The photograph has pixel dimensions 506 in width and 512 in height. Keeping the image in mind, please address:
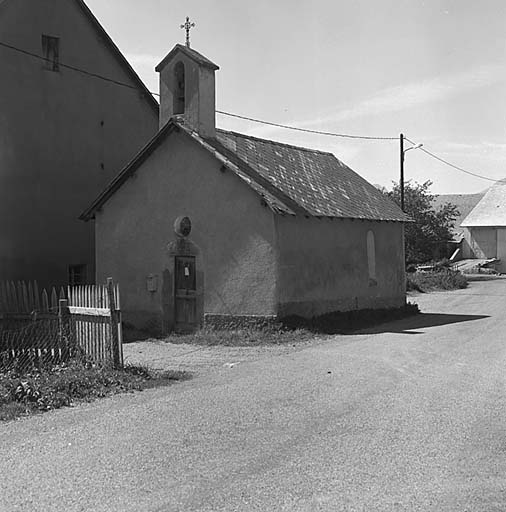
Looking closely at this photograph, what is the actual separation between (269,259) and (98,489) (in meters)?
12.4

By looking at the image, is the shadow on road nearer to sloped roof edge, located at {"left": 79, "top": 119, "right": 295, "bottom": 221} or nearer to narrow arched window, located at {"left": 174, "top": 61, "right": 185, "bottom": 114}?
sloped roof edge, located at {"left": 79, "top": 119, "right": 295, "bottom": 221}

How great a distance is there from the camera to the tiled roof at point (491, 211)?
6169cm

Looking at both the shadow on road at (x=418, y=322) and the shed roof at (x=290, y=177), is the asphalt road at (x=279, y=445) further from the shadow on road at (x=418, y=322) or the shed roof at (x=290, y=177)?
the shed roof at (x=290, y=177)

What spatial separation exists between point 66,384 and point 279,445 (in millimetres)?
4093

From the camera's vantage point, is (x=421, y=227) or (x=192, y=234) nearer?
(x=192, y=234)

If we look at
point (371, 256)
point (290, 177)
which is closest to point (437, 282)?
point (371, 256)

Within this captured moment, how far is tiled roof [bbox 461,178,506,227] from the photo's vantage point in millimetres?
61688

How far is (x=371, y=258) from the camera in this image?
2345cm

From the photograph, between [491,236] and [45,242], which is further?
[491,236]

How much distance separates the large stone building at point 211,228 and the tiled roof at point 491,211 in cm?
4208

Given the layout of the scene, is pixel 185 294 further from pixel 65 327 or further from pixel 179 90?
pixel 65 327

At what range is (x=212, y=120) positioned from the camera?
2042 cm

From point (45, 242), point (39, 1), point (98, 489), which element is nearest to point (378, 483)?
point (98, 489)

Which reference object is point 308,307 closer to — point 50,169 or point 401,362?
point 401,362
